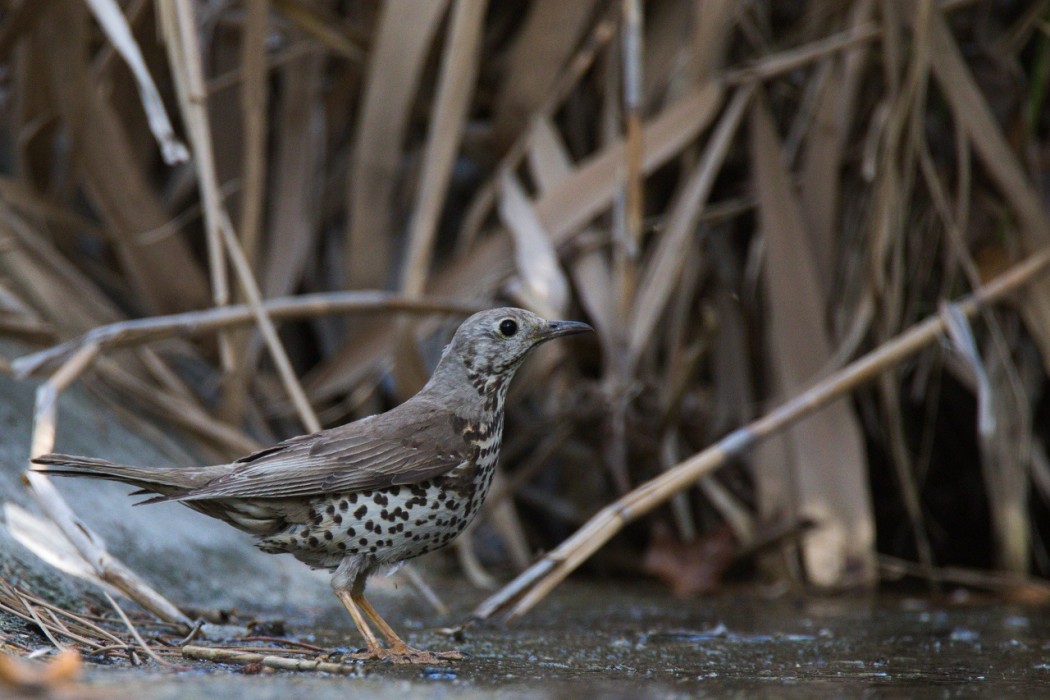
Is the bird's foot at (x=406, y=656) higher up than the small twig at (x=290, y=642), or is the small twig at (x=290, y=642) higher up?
the small twig at (x=290, y=642)

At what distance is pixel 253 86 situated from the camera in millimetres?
4641

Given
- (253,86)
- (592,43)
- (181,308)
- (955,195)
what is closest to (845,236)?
(955,195)

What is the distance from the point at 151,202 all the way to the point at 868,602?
11.5ft

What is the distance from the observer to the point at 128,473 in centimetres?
320

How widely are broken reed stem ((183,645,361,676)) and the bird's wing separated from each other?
585 mm

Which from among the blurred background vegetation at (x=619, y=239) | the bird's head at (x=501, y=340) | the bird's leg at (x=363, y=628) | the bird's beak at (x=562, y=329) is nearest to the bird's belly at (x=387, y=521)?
the bird's leg at (x=363, y=628)

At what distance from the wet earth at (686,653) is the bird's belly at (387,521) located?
0.28m

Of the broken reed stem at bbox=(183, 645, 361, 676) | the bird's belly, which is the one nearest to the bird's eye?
the bird's belly

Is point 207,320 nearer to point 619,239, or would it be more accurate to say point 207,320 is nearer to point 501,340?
point 501,340

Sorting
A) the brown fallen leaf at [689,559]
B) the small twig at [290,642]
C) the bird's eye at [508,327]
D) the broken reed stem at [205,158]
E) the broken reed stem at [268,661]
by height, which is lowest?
the brown fallen leaf at [689,559]

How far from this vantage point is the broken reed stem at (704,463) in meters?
3.62

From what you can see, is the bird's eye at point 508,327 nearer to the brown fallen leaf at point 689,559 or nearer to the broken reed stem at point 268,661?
the broken reed stem at point 268,661

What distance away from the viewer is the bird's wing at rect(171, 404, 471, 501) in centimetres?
329

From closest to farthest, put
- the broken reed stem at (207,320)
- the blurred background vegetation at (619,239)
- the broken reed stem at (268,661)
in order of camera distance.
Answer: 1. the broken reed stem at (268,661)
2. the broken reed stem at (207,320)
3. the blurred background vegetation at (619,239)
